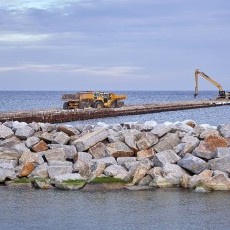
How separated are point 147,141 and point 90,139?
1.57 meters

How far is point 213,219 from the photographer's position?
14.6 metres

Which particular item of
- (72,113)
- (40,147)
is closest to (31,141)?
(40,147)

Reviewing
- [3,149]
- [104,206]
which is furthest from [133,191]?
[3,149]

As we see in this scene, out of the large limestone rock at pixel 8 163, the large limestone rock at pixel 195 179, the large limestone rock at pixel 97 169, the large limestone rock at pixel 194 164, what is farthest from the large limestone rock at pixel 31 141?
the large limestone rock at pixel 195 179

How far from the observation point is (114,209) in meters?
15.5

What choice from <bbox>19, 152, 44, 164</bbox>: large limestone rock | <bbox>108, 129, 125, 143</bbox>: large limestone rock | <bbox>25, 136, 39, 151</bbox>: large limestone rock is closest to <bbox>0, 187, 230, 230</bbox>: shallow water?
<bbox>19, 152, 44, 164</bbox>: large limestone rock

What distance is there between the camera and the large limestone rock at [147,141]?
19.6 m

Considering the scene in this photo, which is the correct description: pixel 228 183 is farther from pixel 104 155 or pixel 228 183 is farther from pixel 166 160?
pixel 104 155

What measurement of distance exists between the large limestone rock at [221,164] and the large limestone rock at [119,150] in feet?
8.32

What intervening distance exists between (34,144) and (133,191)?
3956mm

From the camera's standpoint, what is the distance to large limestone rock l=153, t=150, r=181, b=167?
18.3 meters

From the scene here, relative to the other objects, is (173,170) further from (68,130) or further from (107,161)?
(68,130)

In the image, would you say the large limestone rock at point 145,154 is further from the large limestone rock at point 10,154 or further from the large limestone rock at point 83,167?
the large limestone rock at point 10,154

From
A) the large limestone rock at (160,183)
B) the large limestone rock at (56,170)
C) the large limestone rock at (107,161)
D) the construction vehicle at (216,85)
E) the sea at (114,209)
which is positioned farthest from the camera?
the construction vehicle at (216,85)
